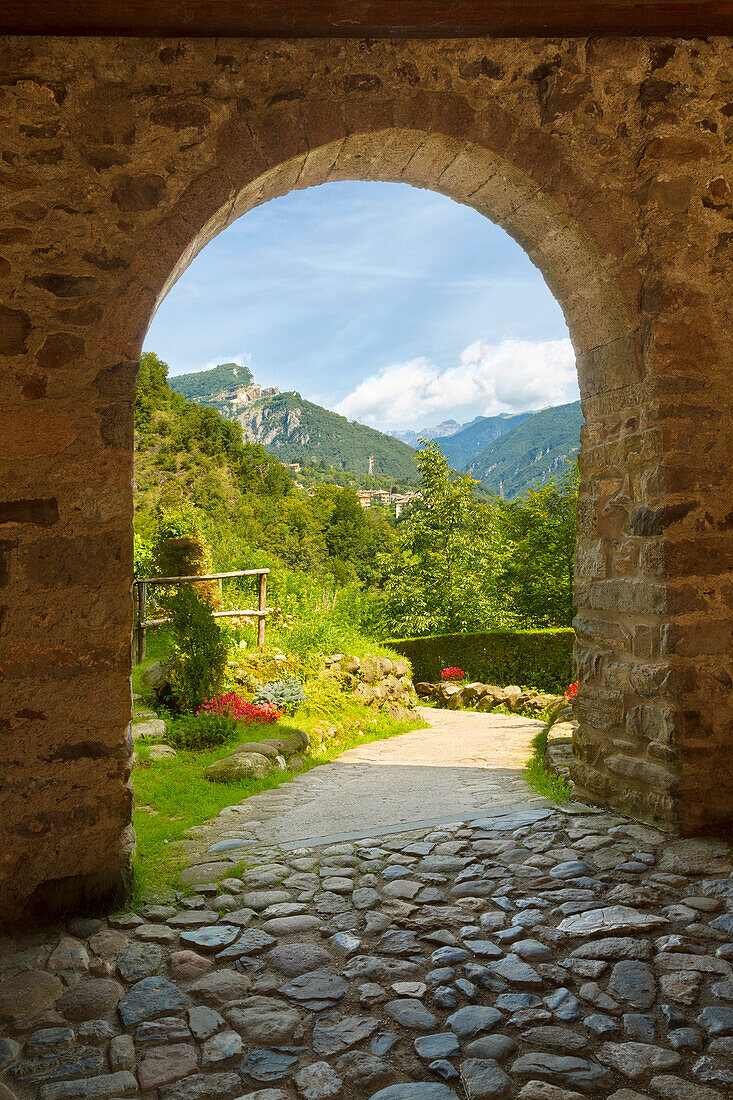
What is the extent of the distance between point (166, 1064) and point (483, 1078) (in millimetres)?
Answer: 719

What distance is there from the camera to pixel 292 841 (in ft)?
10.5

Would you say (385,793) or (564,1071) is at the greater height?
(564,1071)

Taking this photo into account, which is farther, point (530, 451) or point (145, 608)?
point (530, 451)

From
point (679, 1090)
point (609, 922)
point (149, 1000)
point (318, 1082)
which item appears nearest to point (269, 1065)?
point (318, 1082)

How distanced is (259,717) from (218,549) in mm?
12539

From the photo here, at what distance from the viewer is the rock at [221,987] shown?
1868 mm

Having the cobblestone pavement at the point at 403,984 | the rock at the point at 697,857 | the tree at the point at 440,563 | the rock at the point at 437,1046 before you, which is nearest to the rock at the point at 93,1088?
the cobblestone pavement at the point at 403,984

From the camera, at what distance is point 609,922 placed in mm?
2172

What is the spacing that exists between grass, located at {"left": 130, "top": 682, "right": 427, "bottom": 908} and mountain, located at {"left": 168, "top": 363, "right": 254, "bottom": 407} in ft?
218

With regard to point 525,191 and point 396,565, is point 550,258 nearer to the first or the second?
point 525,191

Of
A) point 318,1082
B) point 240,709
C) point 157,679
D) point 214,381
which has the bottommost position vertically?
point 240,709

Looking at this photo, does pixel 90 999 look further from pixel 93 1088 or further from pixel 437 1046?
pixel 437 1046

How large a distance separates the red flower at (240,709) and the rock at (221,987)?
13.5ft

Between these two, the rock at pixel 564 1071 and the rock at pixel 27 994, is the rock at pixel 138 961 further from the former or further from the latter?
the rock at pixel 564 1071
